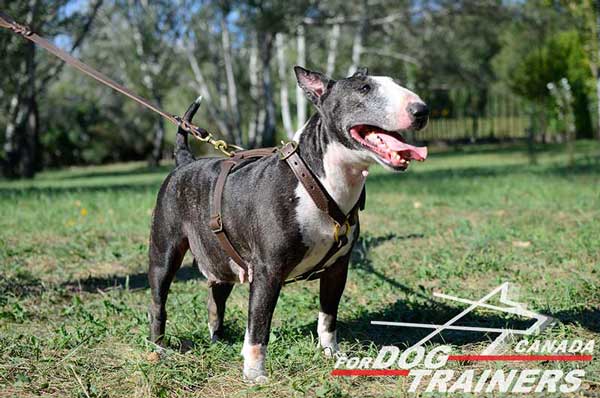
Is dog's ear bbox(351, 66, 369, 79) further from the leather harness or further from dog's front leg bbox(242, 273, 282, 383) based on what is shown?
dog's front leg bbox(242, 273, 282, 383)

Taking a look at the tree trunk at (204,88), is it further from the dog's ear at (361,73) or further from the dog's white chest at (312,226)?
the dog's white chest at (312,226)

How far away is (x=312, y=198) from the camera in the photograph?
3.35m

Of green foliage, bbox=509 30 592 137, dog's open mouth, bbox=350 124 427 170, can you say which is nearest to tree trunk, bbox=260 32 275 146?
green foliage, bbox=509 30 592 137

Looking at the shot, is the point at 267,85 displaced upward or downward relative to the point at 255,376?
upward

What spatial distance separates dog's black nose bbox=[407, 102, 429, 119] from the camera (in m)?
3.06

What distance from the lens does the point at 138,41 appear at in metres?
28.0

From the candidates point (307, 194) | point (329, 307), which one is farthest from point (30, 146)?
point (307, 194)

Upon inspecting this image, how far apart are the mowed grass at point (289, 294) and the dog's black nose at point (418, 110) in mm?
1259

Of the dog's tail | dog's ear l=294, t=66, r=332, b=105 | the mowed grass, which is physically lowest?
the mowed grass

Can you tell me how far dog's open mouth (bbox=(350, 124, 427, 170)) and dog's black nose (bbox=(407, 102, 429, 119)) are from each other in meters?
0.16

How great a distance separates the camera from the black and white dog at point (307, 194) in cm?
319

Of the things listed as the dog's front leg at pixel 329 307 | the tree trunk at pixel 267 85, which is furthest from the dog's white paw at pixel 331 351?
the tree trunk at pixel 267 85

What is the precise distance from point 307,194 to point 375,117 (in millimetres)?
501

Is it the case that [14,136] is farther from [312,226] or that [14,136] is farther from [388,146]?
[388,146]
